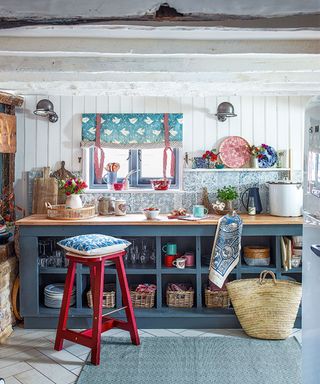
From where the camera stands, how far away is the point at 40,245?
4.54 meters

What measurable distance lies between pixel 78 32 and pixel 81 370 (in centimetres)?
238

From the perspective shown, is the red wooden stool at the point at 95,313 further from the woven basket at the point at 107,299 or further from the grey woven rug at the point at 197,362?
the woven basket at the point at 107,299

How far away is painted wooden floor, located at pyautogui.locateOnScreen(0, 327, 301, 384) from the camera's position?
3.27m

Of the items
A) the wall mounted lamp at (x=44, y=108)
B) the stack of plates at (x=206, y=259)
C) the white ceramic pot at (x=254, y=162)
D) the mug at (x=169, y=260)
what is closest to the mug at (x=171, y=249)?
the mug at (x=169, y=260)

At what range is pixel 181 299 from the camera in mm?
4328

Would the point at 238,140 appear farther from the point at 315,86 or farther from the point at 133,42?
the point at 133,42

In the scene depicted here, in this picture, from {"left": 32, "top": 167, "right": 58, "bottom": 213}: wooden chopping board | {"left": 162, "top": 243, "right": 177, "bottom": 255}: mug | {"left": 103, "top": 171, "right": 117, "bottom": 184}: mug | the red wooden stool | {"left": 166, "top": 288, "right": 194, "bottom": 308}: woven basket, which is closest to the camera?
the red wooden stool

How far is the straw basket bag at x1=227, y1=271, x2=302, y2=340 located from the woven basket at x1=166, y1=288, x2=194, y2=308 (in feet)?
1.60

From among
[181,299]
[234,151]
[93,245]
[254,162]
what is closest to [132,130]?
[234,151]

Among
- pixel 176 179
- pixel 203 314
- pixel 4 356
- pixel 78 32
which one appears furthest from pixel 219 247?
pixel 78 32

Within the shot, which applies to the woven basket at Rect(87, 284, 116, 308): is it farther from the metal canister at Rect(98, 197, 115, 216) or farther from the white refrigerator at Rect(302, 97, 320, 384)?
the white refrigerator at Rect(302, 97, 320, 384)

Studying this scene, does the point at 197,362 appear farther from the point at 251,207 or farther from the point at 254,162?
the point at 254,162

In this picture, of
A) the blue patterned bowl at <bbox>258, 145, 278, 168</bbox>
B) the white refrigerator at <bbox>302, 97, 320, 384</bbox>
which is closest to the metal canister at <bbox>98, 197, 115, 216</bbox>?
the blue patterned bowl at <bbox>258, 145, 278, 168</bbox>

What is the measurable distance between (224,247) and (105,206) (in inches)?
51.4
